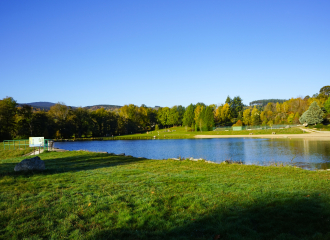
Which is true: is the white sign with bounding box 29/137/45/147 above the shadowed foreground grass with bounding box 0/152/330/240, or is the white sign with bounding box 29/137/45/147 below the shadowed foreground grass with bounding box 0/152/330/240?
above

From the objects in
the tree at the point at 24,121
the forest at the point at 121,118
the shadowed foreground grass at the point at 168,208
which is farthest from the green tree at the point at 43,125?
the shadowed foreground grass at the point at 168,208

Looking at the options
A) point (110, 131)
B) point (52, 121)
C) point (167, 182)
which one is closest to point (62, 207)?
point (167, 182)

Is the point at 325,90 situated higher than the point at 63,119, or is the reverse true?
the point at 325,90

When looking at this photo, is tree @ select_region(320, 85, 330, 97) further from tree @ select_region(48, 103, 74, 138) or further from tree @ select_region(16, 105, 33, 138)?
tree @ select_region(16, 105, 33, 138)

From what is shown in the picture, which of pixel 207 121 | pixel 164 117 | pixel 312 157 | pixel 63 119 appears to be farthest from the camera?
pixel 164 117

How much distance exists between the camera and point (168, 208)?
20.2 ft

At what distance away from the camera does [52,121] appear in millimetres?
76375

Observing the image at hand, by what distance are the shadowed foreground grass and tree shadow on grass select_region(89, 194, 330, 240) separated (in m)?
0.02

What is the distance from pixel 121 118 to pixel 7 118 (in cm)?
4632

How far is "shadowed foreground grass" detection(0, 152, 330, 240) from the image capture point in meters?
4.83

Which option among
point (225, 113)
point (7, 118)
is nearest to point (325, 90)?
point (225, 113)

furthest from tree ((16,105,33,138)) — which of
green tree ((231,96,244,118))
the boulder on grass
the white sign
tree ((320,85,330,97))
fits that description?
tree ((320,85,330,97))

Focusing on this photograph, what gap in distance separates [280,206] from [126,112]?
343 feet

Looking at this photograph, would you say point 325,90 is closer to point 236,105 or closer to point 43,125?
point 236,105
